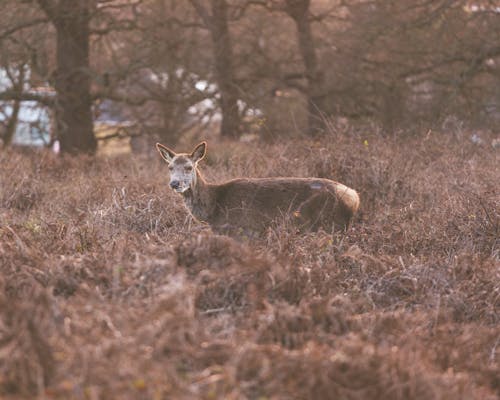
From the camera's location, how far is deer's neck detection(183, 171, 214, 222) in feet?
27.2

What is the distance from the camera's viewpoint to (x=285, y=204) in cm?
809

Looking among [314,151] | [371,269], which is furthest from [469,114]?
[371,269]

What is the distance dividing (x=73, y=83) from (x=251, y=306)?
51.1 ft

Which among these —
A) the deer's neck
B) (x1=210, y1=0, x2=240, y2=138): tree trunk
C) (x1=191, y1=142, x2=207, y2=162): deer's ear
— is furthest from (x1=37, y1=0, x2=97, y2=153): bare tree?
the deer's neck

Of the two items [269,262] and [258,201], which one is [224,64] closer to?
[258,201]

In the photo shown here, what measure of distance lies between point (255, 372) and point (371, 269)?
2.59 m

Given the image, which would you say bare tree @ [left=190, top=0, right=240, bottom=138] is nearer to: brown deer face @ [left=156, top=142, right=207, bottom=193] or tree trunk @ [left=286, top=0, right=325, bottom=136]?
tree trunk @ [left=286, top=0, right=325, bottom=136]

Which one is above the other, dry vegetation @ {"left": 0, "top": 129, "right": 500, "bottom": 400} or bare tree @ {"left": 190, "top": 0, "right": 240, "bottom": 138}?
bare tree @ {"left": 190, "top": 0, "right": 240, "bottom": 138}

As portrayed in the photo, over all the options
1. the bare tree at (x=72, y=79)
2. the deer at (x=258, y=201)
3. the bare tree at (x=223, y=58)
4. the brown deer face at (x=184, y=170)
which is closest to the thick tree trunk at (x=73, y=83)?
the bare tree at (x=72, y=79)

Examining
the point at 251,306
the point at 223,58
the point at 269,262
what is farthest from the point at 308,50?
the point at 251,306

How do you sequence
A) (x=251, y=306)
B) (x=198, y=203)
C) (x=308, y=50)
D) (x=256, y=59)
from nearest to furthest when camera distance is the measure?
(x=251, y=306), (x=198, y=203), (x=308, y=50), (x=256, y=59)

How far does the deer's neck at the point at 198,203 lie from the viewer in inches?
326

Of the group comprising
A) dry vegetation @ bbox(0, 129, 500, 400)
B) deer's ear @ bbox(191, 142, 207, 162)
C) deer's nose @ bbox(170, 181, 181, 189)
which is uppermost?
deer's ear @ bbox(191, 142, 207, 162)

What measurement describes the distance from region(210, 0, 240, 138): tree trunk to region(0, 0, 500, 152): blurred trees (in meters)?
0.03
